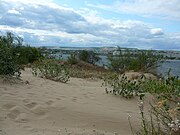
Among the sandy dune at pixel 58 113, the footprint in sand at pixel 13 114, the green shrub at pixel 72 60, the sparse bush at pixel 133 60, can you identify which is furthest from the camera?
the green shrub at pixel 72 60

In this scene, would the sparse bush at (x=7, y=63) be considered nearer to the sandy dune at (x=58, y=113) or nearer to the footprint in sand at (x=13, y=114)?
the sandy dune at (x=58, y=113)

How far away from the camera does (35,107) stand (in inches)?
281

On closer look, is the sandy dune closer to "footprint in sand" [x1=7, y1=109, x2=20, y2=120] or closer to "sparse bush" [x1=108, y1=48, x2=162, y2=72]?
"footprint in sand" [x1=7, y1=109, x2=20, y2=120]

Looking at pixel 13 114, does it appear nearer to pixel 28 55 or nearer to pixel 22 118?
pixel 22 118

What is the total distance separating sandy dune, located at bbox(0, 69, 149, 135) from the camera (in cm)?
605

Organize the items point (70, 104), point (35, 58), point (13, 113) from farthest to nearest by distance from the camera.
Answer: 1. point (35, 58)
2. point (70, 104)
3. point (13, 113)

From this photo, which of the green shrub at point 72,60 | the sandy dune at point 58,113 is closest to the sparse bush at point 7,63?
the sandy dune at point 58,113

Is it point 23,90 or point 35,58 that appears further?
point 35,58

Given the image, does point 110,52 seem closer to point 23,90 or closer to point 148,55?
point 148,55

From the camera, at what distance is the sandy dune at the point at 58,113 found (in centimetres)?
605

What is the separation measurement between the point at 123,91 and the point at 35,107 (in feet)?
10.4

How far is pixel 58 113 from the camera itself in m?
6.96

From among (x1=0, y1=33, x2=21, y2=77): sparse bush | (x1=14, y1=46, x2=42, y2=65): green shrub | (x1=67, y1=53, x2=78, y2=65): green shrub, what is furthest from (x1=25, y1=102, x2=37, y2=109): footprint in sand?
(x1=67, y1=53, x2=78, y2=65): green shrub

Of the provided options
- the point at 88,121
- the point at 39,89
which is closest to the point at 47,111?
the point at 88,121
